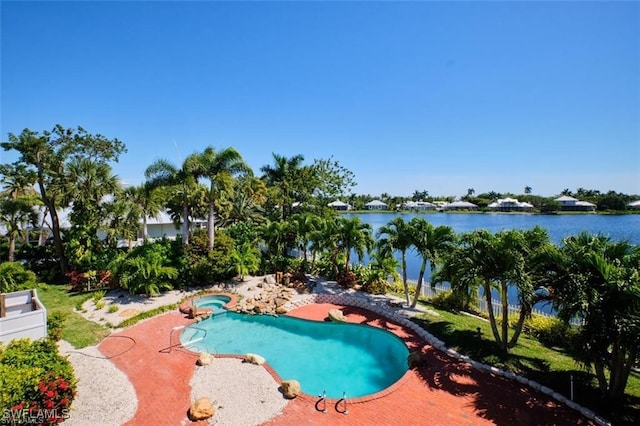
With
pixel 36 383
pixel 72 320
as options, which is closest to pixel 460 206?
pixel 72 320

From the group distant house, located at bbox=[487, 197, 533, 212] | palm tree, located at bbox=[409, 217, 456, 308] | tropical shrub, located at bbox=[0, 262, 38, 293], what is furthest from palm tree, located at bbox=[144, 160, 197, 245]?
distant house, located at bbox=[487, 197, 533, 212]

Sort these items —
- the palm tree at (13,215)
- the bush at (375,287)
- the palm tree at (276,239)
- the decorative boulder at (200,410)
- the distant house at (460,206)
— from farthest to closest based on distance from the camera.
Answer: the distant house at (460,206) < the palm tree at (276,239) < the palm tree at (13,215) < the bush at (375,287) < the decorative boulder at (200,410)

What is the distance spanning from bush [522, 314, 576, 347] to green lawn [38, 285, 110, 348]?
53.6 ft

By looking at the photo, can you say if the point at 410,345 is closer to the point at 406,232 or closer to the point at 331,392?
the point at 331,392

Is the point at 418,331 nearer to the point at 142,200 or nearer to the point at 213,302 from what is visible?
the point at 213,302

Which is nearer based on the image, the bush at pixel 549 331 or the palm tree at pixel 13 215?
the bush at pixel 549 331

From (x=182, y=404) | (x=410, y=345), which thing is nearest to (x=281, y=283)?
(x=410, y=345)

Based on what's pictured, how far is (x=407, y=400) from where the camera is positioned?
324 inches

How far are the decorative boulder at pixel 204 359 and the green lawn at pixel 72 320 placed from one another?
458 centimetres

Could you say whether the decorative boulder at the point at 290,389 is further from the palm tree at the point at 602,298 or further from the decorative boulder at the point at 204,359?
the palm tree at the point at 602,298

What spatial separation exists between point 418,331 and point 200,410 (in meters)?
8.50

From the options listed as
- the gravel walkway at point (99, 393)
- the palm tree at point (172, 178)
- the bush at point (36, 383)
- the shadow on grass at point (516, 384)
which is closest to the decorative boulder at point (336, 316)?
the shadow on grass at point (516, 384)

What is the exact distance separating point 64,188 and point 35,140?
292cm

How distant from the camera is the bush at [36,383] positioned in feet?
19.7
